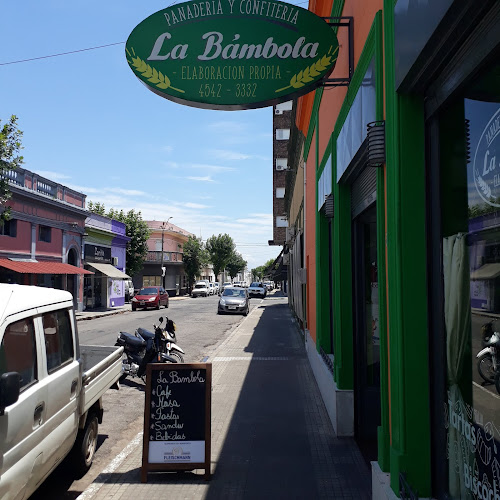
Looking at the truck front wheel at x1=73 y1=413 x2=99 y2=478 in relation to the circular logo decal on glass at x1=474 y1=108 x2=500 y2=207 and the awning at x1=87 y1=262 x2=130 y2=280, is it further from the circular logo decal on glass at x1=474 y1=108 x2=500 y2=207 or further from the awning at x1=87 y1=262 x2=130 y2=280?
the awning at x1=87 y1=262 x2=130 y2=280

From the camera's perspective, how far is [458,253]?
2.78 m

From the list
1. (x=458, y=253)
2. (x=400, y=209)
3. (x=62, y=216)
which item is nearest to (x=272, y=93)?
(x=400, y=209)

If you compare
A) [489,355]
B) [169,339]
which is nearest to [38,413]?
[489,355]

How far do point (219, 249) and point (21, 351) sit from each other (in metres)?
84.5

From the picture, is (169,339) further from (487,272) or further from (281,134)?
(281,134)

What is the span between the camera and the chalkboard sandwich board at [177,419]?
486 centimetres

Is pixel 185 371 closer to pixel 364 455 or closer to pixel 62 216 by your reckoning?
pixel 364 455

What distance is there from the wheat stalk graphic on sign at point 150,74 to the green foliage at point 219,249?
82823mm

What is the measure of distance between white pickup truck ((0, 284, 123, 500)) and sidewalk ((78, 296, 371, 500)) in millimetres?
751

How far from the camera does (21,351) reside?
361cm

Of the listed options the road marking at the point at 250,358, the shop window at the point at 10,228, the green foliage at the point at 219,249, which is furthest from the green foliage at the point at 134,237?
the green foliage at the point at 219,249

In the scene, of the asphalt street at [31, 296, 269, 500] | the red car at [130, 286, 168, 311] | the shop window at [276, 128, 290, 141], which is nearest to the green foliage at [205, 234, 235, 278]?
the shop window at [276, 128, 290, 141]

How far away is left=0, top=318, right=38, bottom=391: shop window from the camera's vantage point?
3365mm

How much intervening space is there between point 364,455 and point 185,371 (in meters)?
2.31
